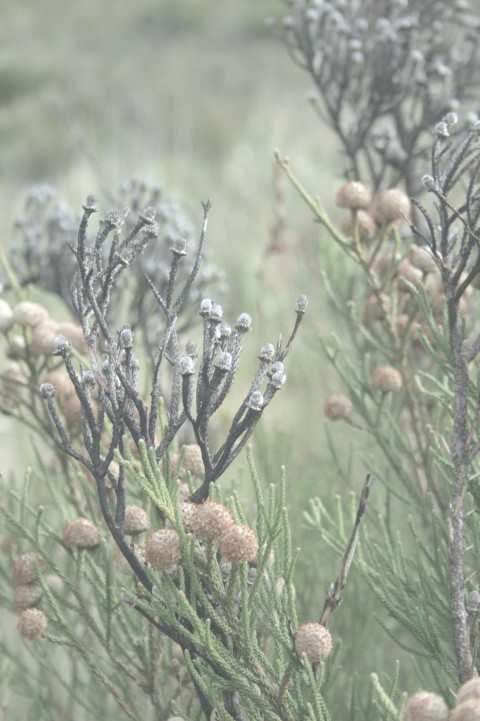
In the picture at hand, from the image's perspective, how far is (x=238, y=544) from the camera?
0.81m

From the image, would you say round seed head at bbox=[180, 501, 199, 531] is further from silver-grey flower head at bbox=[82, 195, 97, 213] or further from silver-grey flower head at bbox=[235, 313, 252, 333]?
silver-grey flower head at bbox=[82, 195, 97, 213]

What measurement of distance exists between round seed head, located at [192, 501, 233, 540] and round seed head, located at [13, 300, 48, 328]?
0.58 meters

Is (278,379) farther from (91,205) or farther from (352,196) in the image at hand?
(352,196)

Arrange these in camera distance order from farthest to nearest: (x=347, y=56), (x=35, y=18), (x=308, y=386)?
(x=35, y=18) < (x=308, y=386) < (x=347, y=56)

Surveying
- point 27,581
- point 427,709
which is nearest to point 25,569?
point 27,581

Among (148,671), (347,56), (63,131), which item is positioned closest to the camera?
(148,671)

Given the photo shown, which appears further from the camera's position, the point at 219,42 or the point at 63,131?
the point at 219,42

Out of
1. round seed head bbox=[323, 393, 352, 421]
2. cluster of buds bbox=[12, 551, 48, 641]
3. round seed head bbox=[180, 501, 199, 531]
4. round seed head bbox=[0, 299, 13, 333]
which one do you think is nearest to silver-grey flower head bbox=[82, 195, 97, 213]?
round seed head bbox=[180, 501, 199, 531]

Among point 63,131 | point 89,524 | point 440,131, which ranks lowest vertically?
point 89,524

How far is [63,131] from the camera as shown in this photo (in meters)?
12.8

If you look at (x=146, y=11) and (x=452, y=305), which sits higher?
(x=146, y=11)

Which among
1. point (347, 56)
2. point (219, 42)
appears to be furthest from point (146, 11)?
point (347, 56)

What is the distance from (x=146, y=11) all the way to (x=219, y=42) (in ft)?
6.01

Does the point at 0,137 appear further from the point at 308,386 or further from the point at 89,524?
the point at 89,524
